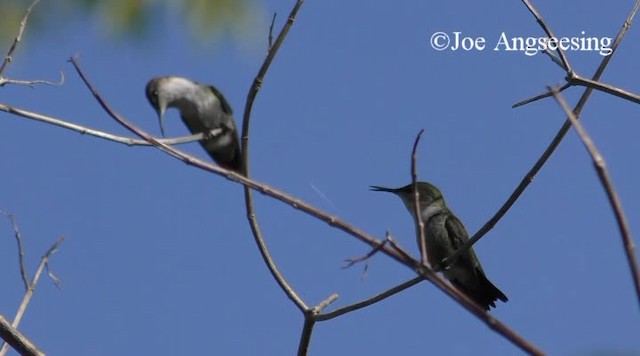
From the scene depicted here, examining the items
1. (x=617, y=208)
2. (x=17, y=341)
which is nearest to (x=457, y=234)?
(x=17, y=341)

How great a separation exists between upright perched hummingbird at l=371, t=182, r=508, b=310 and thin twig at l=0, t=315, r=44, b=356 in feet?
8.42

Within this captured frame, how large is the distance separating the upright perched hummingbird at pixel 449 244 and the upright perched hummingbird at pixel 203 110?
1.39 m

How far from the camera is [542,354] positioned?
149 cm

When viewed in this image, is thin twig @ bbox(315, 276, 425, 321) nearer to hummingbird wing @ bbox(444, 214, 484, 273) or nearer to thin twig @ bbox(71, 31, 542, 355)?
thin twig @ bbox(71, 31, 542, 355)

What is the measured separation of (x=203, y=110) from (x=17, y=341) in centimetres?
152

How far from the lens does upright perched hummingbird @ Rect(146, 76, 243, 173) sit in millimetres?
4254

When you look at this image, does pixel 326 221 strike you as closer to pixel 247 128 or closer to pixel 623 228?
pixel 623 228

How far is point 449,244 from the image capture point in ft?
21.6

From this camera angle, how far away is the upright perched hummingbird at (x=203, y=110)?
14.0 ft

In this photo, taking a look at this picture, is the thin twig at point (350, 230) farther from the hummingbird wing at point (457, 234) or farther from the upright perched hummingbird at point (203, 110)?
the hummingbird wing at point (457, 234)

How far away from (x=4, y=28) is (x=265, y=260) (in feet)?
5.44

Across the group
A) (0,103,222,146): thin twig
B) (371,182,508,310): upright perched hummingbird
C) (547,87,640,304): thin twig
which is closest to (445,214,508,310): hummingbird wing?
(371,182,508,310): upright perched hummingbird

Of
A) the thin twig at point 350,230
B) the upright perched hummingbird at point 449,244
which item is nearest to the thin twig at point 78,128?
the thin twig at point 350,230

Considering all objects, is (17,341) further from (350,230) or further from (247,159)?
(350,230)
